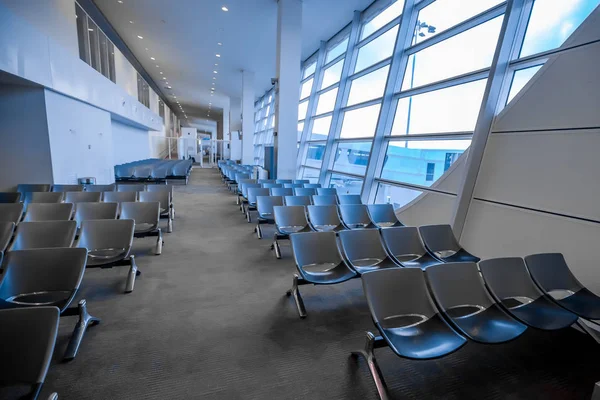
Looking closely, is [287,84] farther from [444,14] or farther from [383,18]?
[444,14]

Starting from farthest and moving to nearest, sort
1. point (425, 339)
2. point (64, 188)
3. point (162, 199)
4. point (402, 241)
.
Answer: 1. point (64, 188)
2. point (162, 199)
3. point (402, 241)
4. point (425, 339)

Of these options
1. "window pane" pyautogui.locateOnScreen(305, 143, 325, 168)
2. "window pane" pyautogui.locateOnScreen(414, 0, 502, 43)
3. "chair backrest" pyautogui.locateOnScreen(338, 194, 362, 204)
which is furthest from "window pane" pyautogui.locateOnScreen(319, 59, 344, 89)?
"chair backrest" pyautogui.locateOnScreen(338, 194, 362, 204)

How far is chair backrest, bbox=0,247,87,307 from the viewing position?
2023 mm

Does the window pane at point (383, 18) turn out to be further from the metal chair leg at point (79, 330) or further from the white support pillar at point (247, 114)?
the white support pillar at point (247, 114)

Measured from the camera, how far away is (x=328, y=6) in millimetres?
7051

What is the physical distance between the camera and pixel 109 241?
3012mm

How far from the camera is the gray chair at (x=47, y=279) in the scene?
2.00 meters

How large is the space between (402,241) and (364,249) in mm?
495

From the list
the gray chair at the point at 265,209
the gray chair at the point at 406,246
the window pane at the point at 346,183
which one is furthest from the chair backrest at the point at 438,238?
the window pane at the point at 346,183

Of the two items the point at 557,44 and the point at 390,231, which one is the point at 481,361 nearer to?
the point at 390,231

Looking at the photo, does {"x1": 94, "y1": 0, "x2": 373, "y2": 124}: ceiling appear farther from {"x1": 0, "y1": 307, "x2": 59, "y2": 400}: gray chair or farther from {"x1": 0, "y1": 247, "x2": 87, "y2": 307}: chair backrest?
{"x1": 0, "y1": 307, "x2": 59, "y2": 400}: gray chair

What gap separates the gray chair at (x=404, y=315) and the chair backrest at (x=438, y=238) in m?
1.27

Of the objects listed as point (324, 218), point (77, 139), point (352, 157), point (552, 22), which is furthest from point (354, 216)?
point (77, 139)

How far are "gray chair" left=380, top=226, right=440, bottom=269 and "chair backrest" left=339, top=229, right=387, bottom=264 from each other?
10 cm
